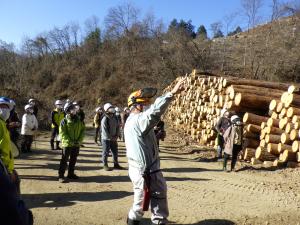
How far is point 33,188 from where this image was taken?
8.91 meters

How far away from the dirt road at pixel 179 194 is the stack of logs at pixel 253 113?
1116 millimetres

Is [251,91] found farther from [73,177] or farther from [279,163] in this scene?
[73,177]

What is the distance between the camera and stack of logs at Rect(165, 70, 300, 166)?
40.6 feet

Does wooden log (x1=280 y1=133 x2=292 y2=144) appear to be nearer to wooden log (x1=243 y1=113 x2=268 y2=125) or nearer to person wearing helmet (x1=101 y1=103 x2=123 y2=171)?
wooden log (x1=243 y1=113 x2=268 y2=125)

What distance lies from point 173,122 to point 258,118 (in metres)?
10.4

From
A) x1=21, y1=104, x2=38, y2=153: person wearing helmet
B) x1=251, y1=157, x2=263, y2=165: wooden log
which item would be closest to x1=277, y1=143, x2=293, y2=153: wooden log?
x1=251, y1=157, x2=263, y2=165: wooden log

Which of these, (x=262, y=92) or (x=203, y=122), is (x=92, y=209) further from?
(x=203, y=122)

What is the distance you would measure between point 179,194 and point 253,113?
736 centimetres

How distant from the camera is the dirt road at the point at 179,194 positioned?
22.7 ft

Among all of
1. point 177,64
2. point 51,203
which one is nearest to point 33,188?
point 51,203

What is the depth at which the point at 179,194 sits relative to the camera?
28.1 feet

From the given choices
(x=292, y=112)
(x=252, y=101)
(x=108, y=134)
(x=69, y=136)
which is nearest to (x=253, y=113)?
(x=252, y=101)

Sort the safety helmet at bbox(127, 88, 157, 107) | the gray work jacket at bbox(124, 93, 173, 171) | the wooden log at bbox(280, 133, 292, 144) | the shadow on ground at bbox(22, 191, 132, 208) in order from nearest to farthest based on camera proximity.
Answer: the gray work jacket at bbox(124, 93, 173, 171) < the safety helmet at bbox(127, 88, 157, 107) < the shadow on ground at bbox(22, 191, 132, 208) < the wooden log at bbox(280, 133, 292, 144)

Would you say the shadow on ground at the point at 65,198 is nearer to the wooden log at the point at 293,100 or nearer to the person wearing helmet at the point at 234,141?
the person wearing helmet at the point at 234,141
